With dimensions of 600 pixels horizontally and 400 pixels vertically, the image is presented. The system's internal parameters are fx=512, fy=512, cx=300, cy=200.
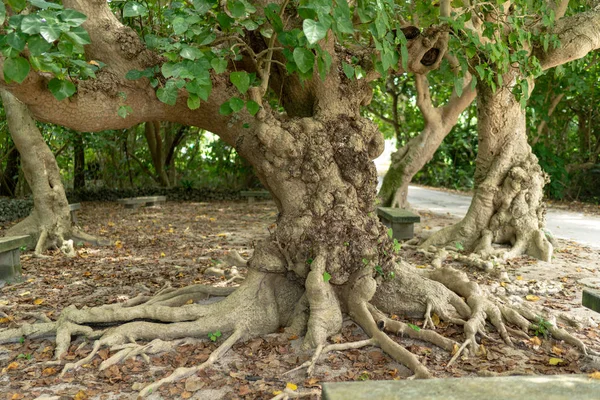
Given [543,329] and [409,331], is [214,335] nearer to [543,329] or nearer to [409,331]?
[409,331]

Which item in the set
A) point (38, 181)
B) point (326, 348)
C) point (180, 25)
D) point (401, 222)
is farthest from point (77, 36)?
point (401, 222)

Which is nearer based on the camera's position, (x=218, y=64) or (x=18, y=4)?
(x=18, y=4)

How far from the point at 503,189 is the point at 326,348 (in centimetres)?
486

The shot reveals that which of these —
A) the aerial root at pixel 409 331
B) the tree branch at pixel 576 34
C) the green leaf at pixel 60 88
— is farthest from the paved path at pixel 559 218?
the green leaf at pixel 60 88

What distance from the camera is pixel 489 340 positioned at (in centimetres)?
417

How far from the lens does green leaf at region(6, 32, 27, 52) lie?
2490 mm

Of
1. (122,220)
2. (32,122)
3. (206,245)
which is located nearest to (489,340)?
(206,245)

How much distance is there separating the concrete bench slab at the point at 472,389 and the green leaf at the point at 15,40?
2193mm

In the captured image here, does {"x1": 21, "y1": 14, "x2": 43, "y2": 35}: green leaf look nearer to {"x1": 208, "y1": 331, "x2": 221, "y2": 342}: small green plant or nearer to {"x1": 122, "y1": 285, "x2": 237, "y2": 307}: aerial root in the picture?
{"x1": 208, "y1": 331, "x2": 221, "y2": 342}: small green plant

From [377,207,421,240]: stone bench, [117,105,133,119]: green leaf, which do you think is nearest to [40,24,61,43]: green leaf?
[117,105,133,119]: green leaf

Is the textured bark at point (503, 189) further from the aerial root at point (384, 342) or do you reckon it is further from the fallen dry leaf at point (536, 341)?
the aerial root at point (384, 342)

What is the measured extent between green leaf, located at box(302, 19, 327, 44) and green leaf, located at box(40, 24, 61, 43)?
1203 millimetres

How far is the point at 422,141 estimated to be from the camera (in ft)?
34.2

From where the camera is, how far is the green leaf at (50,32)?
7.85ft
